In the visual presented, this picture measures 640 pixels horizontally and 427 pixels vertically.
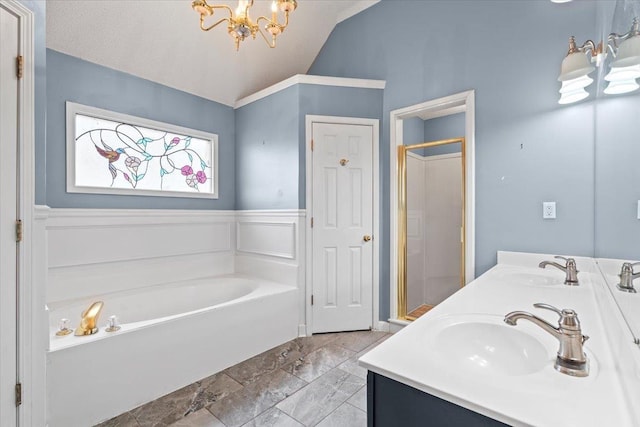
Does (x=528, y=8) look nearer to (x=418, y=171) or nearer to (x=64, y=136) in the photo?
(x=418, y=171)

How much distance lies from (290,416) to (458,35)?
9.74 feet

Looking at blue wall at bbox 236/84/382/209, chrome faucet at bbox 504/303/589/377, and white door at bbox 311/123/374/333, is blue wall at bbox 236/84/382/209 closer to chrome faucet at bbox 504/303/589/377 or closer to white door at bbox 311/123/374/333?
white door at bbox 311/123/374/333

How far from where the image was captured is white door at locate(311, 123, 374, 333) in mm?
2799

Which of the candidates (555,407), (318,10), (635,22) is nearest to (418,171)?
(318,10)

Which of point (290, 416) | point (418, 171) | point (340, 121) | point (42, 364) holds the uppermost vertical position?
point (340, 121)

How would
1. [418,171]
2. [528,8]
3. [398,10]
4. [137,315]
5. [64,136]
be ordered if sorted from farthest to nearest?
1. [418,171]
2. [398,10]
3. [137,315]
4. [64,136]
5. [528,8]

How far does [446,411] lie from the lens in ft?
2.01

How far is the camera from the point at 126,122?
2.62 metres

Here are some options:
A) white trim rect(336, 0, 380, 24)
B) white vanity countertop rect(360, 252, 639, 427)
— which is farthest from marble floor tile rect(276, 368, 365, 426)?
white trim rect(336, 0, 380, 24)

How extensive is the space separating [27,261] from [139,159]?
5.27 feet

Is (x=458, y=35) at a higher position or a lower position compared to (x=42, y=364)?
higher

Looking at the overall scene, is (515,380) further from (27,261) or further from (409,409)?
(27,261)

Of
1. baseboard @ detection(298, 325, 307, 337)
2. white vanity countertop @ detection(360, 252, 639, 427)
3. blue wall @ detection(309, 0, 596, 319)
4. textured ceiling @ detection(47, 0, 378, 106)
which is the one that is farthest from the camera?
baseboard @ detection(298, 325, 307, 337)

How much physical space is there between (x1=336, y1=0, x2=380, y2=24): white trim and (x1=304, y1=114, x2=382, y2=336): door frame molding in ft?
3.88
